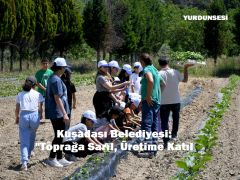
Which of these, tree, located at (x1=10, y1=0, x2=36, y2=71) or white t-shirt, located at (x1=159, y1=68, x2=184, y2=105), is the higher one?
tree, located at (x1=10, y1=0, x2=36, y2=71)

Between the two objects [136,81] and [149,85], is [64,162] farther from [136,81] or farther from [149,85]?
[136,81]

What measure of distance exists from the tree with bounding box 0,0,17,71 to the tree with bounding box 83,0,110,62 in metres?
6.13

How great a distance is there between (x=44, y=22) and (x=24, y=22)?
2928 mm

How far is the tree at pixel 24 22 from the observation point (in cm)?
2661

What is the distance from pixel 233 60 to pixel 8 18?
1967cm

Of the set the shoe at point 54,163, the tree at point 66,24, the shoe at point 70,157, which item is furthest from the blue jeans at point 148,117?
the tree at point 66,24

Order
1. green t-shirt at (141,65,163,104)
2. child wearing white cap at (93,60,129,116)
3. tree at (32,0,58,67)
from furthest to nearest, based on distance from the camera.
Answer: tree at (32,0,58,67) < child wearing white cap at (93,60,129,116) < green t-shirt at (141,65,163,104)

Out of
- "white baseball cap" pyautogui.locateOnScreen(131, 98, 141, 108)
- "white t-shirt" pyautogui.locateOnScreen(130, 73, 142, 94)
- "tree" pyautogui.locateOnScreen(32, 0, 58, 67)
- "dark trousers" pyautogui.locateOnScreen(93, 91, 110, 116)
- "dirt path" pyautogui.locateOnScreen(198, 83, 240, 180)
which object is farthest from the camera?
"tree" pyautogui.locateOnScreen(32, 0, 58, 67)

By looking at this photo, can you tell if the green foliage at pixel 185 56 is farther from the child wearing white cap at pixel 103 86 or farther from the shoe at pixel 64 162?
the shoe at pixel 64 162

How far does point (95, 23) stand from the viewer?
28.3 m

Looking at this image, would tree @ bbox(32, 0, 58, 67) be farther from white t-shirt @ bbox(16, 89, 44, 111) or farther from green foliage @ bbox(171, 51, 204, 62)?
white t-shirt @ bbox(16, 89, 44, 111)

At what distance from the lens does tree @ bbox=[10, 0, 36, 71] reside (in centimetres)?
2661

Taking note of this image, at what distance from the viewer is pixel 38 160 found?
554cm

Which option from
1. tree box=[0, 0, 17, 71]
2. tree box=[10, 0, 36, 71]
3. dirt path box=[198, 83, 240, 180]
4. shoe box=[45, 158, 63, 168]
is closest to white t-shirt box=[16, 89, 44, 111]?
shoe box=[45, 158, 63, 168]
